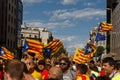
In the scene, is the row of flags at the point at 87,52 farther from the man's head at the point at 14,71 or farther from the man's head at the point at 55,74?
the man's head at the point at 14,71

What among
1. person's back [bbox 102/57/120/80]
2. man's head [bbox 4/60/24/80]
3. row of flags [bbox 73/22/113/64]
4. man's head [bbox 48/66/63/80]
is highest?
man's head [bbox 4/60/24/80]

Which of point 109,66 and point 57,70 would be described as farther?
point 109,66

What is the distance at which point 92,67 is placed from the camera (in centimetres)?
1366

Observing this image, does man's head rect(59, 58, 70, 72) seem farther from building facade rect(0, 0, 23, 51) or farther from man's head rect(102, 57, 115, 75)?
building facade rect(0, 0, 23, 51)

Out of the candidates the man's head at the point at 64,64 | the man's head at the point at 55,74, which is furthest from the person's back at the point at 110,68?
the man's head at the point at 55,74

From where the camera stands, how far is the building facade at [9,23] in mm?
73000

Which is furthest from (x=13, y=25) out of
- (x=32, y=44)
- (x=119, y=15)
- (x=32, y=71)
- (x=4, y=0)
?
(x=32, y=71)

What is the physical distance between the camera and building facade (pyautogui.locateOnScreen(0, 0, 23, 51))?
7300 centimetres

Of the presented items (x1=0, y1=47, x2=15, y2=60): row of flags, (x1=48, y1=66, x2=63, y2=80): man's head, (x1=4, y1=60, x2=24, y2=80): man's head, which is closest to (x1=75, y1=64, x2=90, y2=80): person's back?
(x1=48, y1=66, x2=63, y2=80): man's head

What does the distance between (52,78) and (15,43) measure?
81161mm

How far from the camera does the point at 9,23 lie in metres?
79.5

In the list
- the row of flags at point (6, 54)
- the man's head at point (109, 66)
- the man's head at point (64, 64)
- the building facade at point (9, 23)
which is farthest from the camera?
the building facade at point (9, 23)

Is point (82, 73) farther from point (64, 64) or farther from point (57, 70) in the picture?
point (57, 70)

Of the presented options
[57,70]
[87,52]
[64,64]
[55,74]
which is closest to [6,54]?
[87,52]
